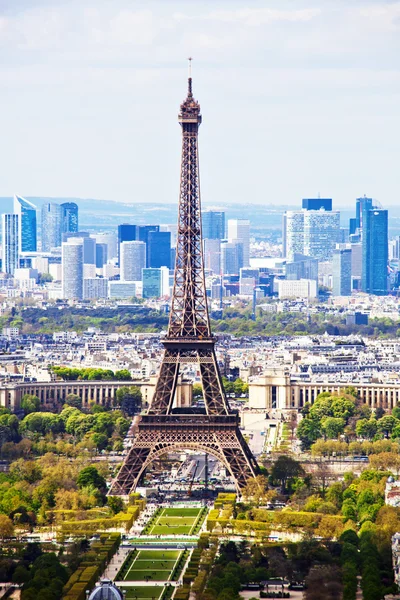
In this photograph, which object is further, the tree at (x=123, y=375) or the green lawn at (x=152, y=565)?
the tree at (x=123, y=375)

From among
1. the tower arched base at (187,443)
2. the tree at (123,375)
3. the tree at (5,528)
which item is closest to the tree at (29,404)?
the tree at (123,375)

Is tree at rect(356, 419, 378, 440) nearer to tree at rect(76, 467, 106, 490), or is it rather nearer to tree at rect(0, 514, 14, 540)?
tree at rect(76, 467, 106, 490)

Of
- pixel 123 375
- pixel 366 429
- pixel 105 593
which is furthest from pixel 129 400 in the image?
pixel 105 593

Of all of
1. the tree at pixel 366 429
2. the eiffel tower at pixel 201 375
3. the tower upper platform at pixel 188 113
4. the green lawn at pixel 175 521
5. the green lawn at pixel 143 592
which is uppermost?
the tower upper platform at pixel 188 113

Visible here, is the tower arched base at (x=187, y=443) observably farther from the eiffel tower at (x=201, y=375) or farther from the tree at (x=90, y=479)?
the tree at (x=90, y=479)

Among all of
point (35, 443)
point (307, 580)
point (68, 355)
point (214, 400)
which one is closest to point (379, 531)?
point (307, 580)
